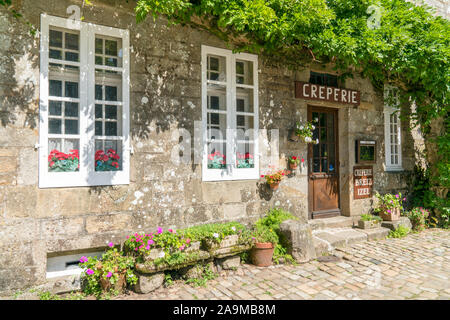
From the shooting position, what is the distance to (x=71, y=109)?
13.7 feet

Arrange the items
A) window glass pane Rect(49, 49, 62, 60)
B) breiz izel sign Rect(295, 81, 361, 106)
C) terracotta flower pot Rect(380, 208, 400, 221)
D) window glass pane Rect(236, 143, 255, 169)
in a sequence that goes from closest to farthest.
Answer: window glass pane Rect(49, 49, 62, 60) < window glass pane Rect(236, 143, 255, 169) < breiz izel sign Rect(295, 81, 361, 106) < terracotta flower pot Rect(380, 208, 400, 221)

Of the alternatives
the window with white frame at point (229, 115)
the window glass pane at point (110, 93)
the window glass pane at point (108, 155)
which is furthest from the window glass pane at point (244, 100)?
the window glass pane at point (108, 155)

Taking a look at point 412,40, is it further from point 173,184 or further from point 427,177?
point 173,184

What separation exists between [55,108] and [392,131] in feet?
23.9

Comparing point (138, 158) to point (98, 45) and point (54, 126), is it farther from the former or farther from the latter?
point (98, 45)

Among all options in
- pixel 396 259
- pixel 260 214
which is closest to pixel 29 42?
pixel 260 214

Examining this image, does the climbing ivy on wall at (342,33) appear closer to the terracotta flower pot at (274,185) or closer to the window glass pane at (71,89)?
the window glass pane at (71,89)

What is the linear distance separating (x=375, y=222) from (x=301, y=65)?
350 cm

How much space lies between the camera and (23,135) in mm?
3773

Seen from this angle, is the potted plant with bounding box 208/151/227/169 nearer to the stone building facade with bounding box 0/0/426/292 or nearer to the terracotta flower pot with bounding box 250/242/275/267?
the stone building facade with bounding box 0/0/426/292

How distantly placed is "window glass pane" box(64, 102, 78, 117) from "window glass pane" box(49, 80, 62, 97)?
6.5 inches

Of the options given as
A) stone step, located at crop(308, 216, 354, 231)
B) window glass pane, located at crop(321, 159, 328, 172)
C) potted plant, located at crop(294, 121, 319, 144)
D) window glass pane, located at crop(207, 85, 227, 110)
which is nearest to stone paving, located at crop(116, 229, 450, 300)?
stone step, located at crop(308, 216, 354, 231)

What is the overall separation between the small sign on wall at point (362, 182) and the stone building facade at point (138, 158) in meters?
1.22

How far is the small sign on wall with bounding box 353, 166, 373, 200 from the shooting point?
22.3 ft
